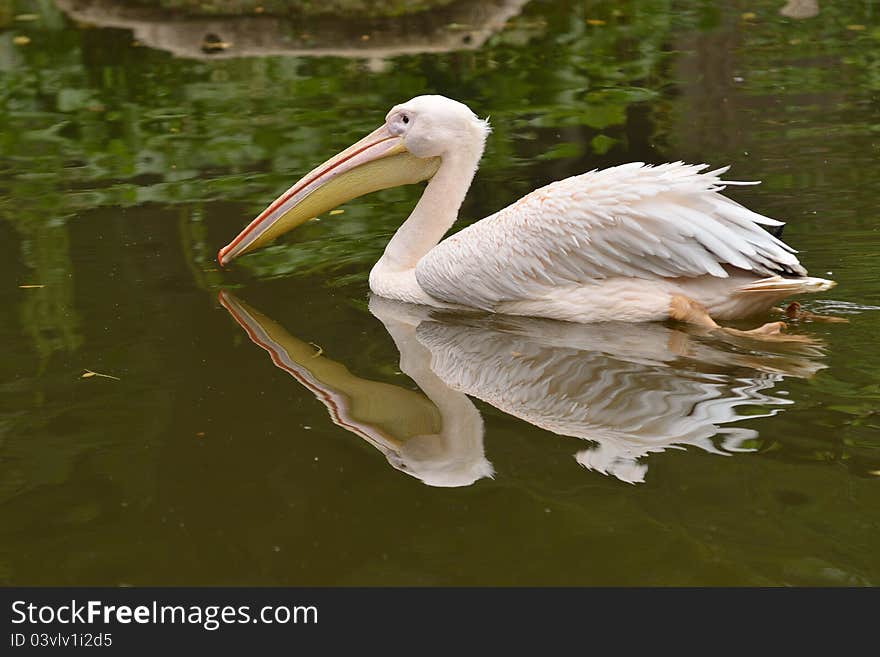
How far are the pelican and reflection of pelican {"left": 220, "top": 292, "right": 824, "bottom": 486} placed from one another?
121 mm

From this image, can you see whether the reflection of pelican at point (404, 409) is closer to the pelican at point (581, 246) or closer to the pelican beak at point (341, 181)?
the pelican at point (581, 246)

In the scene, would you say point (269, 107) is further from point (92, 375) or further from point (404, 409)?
point (404, 409)

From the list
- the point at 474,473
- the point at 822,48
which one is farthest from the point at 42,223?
the point at 822,48

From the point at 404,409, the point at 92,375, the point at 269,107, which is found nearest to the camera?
the point at 404,409

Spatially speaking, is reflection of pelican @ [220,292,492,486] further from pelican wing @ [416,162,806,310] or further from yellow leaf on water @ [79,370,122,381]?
yellow leaf on water @ [79,370,122,381]

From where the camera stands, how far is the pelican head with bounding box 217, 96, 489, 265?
5.65 meters

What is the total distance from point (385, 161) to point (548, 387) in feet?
5.71

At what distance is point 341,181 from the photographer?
232 inches

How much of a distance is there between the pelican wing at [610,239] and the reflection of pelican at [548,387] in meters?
0.19

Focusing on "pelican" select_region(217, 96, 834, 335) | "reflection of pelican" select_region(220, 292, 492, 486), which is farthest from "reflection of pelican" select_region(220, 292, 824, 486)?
"pelican" select_region(217, 96, 834, 335)

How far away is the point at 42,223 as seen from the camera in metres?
6.90

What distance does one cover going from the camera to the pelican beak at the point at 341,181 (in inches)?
228

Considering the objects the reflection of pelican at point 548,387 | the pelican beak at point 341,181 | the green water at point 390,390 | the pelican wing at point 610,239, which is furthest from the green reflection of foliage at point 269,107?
the reflection of pelican at point 548,387

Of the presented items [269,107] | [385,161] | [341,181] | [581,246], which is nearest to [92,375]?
[341,181]
